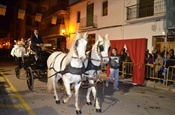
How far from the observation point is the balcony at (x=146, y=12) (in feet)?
53.2

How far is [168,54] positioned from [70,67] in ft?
28.2

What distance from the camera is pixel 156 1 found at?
55.0ft

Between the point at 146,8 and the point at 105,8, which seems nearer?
the point at 146,8

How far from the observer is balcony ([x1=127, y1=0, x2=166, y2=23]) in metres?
16.2

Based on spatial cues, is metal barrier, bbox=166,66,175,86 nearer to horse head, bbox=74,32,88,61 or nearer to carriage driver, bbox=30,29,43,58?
carriage driver, bbox=30,29,43,58

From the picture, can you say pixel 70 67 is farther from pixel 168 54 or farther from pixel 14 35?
pixel 14 35

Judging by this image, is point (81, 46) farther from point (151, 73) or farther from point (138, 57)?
point (151, 73)

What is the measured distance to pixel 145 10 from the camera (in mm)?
18000

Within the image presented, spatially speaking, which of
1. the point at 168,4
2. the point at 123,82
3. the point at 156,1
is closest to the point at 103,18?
the point at 156,1

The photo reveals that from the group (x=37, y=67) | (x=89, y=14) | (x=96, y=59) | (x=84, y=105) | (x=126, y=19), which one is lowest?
(x=84, y=105)

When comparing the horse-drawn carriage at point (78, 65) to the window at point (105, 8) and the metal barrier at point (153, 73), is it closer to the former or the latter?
the metal barrier at point (153, 73)

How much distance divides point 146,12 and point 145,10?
218 millimetres

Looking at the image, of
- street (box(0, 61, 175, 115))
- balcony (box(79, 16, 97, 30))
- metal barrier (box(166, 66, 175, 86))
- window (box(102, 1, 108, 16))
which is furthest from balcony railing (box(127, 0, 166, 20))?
street (box(0, 61, 175, 115))

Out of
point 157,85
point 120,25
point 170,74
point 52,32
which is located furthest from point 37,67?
point 52,32
